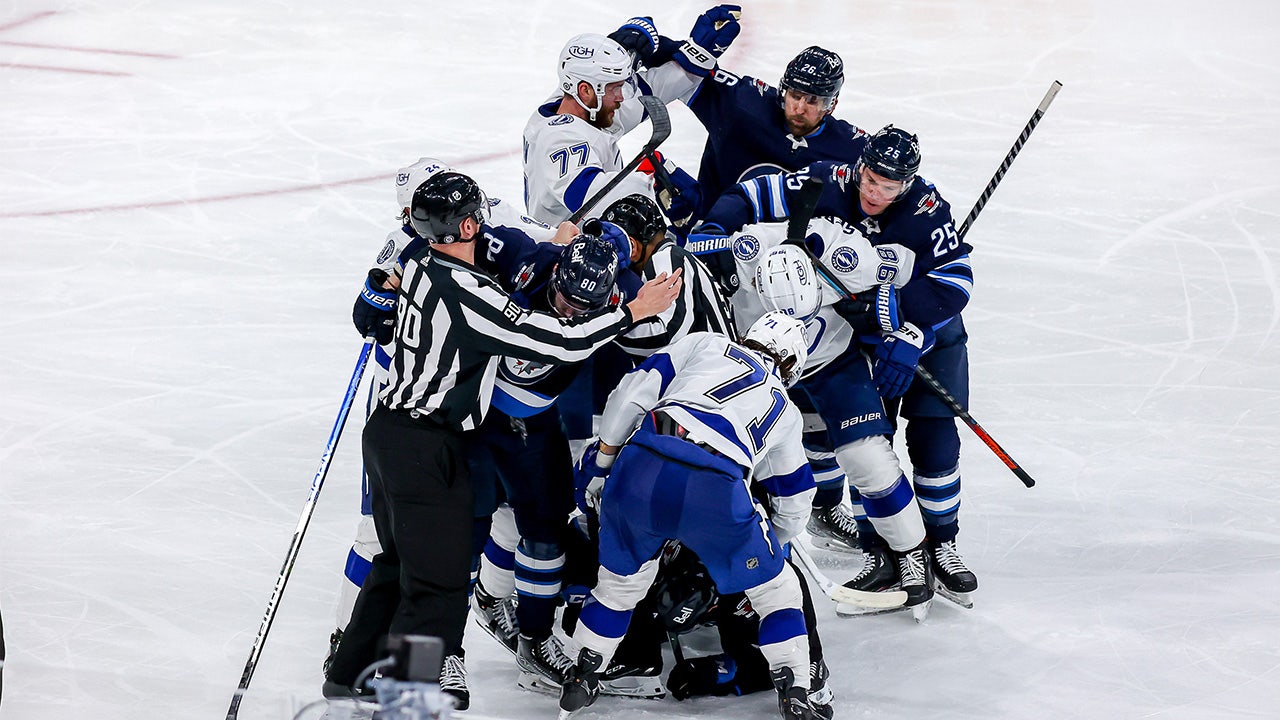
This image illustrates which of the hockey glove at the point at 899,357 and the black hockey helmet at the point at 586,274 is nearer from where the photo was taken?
the black hockey helmet at the point at 586,274

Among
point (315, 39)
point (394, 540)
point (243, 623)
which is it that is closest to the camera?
point (394, 540)

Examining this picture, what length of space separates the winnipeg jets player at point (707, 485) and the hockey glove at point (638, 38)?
1.52m

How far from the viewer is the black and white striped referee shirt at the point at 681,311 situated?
347 centimetres

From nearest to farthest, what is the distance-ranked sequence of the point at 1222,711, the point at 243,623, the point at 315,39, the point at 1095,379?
1. the point at 1222,711
2. the point at 243,623
3. the point at 1095,379
4. the point at 315,39

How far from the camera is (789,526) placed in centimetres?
330

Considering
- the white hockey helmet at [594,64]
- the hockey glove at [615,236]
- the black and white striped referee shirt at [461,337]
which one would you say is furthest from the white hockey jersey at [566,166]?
the black and white striped referee shirt at [461,337]

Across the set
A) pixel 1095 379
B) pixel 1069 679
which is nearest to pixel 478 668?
pixel 1069 679

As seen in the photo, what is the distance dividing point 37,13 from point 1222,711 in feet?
27.9

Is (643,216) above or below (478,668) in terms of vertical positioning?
above

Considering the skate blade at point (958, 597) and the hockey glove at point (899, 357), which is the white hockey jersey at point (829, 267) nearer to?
the hockey glove at point (899, 357)

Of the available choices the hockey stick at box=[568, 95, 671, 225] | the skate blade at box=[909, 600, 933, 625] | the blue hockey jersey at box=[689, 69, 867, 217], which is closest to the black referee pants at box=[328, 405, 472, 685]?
the hockey stick at box=[568, 95, 671, 225]

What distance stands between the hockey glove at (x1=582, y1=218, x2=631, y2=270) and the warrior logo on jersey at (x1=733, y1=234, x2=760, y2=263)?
15.4 inches

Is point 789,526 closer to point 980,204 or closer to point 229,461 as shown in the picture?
point 980,204

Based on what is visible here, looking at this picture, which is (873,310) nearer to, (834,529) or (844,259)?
(844,259)
